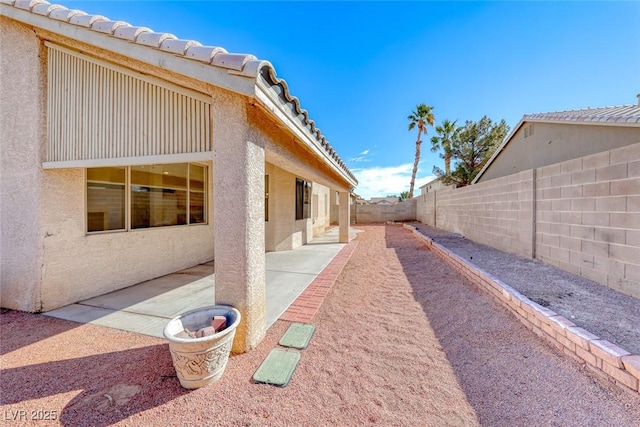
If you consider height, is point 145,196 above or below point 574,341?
above

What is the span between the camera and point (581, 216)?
486 centimetres

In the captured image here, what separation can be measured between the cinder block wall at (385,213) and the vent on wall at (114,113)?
71.4 feet

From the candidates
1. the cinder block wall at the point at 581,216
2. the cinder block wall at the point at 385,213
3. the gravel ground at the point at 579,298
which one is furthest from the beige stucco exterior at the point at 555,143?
the cinder block wall at the point at 385,213

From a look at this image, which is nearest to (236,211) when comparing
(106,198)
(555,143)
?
(106,198)

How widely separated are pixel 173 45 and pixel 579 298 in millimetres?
6824

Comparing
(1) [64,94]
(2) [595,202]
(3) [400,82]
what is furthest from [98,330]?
(3) [400,82]

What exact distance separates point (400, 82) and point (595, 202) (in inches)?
439

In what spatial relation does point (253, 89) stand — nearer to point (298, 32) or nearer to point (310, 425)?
point (310, 425)

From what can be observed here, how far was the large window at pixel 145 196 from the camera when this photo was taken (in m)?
4.66

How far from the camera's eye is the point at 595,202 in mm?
4566

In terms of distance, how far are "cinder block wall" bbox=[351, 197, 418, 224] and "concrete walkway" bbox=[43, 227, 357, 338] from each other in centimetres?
1826

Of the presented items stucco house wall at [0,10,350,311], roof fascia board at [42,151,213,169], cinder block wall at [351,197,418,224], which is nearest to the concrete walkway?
stucco house wall at [0,10,350,311]

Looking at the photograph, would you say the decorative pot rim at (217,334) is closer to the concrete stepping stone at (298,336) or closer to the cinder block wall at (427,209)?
the concrete stepping stone at (298,336)

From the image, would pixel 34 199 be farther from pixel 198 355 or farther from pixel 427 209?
pixel 427 209
